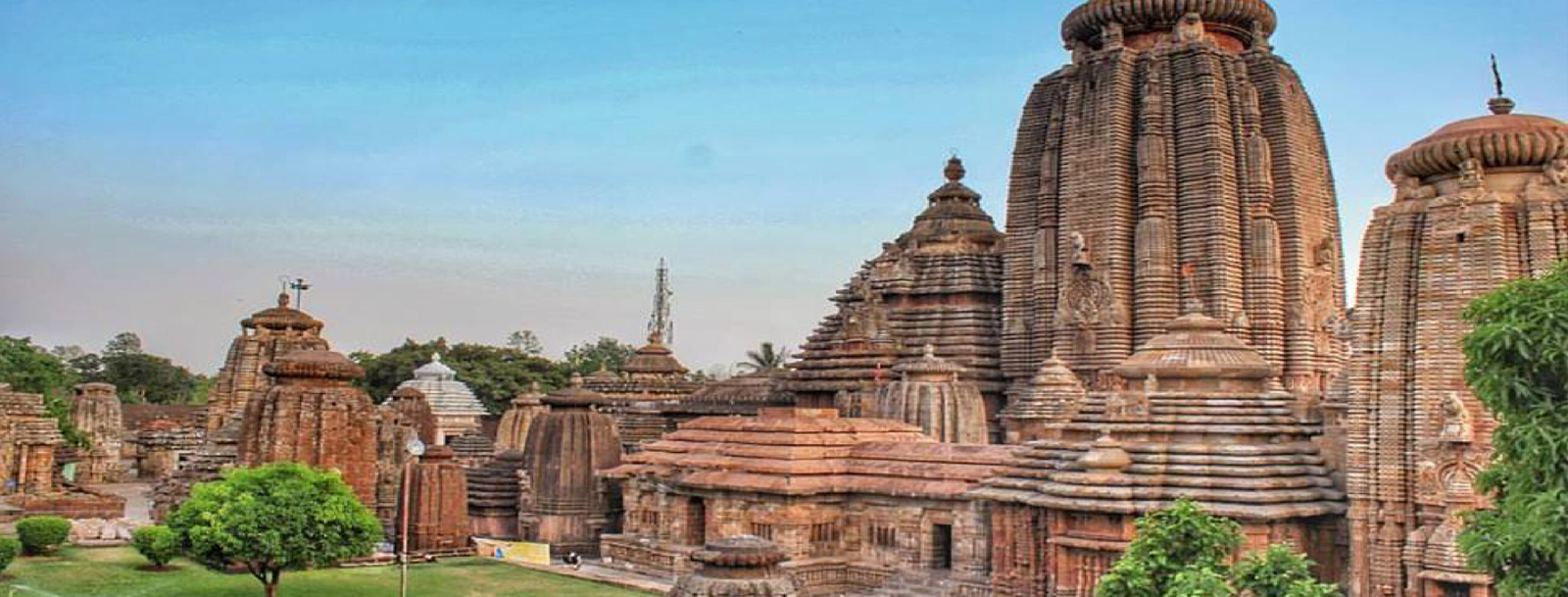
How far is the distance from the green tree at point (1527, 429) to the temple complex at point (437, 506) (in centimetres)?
2595

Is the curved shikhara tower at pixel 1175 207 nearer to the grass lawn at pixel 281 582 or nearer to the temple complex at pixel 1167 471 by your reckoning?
the temple complex at pixel 1167 471

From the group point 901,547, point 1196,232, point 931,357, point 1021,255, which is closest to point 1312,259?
point 1196,232

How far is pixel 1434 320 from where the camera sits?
19141mm

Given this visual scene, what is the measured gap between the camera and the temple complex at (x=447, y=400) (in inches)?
2884

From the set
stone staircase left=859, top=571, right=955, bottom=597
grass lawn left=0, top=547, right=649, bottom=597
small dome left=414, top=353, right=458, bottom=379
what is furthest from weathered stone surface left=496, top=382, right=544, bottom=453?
stone staircase left=859, top=571, right=955, bottom=597

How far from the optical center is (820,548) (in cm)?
2897

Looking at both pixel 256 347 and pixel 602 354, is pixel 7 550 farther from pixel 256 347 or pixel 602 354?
pixel 602 354

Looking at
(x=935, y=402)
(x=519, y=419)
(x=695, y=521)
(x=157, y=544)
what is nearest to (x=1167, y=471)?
(x=695, y=521)

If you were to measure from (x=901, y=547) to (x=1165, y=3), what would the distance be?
60.8ft

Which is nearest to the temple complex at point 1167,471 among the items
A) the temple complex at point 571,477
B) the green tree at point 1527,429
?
the green tree at point 1527,429

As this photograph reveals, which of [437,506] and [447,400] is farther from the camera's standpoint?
[447,400]

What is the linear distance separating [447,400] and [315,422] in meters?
41.9

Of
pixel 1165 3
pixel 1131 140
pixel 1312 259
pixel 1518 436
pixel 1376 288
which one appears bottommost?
pixel 1518 436

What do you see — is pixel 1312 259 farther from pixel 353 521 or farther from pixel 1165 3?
pixel 353 521
